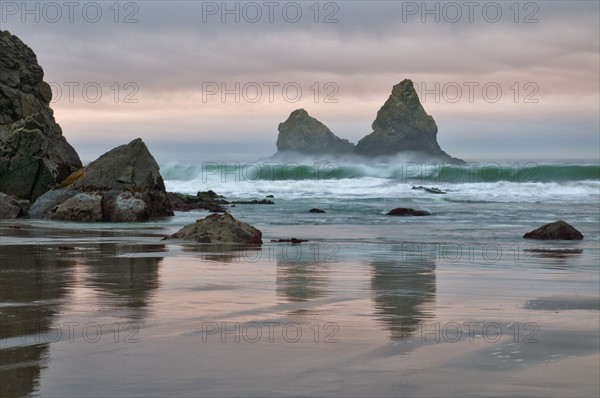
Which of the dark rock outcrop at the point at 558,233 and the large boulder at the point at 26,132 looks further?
the large boulder at the point at 26,132

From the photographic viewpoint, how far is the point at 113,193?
2361 cm

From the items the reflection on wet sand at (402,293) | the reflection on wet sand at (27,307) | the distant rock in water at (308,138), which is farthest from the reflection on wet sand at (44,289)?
the distant rock in water at (308,138)

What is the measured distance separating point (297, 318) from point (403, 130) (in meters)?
114

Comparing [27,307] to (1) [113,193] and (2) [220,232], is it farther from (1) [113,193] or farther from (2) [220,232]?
(1) [113,193]

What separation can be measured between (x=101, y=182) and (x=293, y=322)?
18.5 m

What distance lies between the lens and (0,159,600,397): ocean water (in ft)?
18.1

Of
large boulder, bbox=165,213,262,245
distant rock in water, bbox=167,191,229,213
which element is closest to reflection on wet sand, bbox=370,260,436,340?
large boulder, bbox=165,213,262,245

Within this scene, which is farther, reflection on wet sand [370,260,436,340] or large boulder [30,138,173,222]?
large boulder [30,138,173,222]

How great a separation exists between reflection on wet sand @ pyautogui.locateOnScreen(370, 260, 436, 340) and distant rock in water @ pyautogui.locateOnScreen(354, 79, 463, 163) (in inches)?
4149

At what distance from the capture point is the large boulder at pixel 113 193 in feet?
75.2

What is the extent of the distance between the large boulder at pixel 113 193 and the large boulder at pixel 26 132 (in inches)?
58.9

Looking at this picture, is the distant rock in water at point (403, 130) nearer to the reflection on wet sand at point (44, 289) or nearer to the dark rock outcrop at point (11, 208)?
the dark rock outcrop at point (11, 208)

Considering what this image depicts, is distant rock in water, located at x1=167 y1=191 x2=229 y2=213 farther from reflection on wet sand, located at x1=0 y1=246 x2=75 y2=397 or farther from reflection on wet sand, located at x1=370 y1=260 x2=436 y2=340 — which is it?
reflection on wet sand, located at x1=370 y1=260 x2=436 y2=340


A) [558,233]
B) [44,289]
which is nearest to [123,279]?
[44,289]
